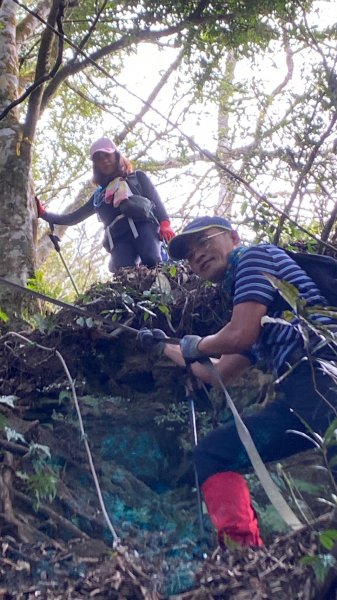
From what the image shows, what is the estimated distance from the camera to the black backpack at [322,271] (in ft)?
11.6

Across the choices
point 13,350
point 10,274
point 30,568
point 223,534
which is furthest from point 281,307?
point 10,274

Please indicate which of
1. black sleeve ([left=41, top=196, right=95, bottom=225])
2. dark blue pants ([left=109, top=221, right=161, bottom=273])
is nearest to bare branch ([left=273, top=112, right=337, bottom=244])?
dark blue pants ([left=109, top=221, right=161, bottom=273])

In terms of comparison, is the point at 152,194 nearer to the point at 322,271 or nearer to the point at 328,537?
the point at 322,271

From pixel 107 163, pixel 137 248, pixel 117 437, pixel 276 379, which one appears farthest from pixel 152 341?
pixel 107 163

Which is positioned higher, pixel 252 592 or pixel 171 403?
pixel 171 403

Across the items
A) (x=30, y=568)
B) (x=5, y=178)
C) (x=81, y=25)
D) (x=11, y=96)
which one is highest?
(x=81, y=25)

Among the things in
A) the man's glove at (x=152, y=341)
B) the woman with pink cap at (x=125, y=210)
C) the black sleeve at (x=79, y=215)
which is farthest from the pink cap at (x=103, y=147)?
the man's glove at (x=152, y=341)

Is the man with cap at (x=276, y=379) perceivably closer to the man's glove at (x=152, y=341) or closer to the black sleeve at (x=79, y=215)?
the man's glove at (x=152, y=341)

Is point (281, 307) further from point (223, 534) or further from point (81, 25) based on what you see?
point (81, 25)

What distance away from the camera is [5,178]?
571cm

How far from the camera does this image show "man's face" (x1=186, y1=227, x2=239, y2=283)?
3.70 meters

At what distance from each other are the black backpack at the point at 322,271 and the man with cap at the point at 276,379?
0.09 m

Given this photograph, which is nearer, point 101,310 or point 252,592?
point 252,592

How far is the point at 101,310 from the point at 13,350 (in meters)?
0.59
